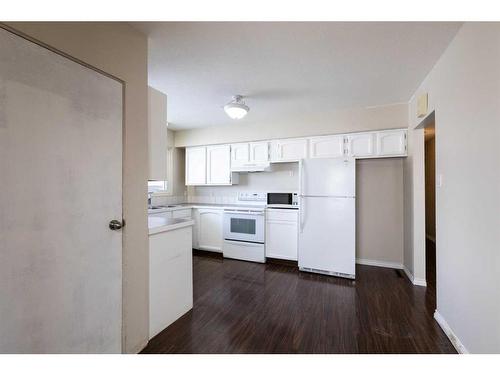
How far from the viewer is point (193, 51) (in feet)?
6.46

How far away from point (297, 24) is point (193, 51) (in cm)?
87

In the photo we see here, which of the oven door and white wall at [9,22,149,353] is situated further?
the oven door

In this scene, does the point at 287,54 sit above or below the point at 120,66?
above

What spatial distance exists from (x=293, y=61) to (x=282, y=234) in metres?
2.40

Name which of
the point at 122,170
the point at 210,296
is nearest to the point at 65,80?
the point at 122,170

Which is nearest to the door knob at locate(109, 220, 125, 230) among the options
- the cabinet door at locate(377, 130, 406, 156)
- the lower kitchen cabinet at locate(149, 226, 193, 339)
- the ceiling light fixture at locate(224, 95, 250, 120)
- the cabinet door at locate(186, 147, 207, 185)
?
the lower kitchen cabinet at locate(149, 226, 193, 339)

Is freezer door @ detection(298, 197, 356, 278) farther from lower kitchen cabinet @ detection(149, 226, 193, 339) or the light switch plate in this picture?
lower kitchen cabinet @ detection(149, 226, 193, 339)

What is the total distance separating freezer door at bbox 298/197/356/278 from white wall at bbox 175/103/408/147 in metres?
1.11

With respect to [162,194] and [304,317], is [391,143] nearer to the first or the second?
[304,317]

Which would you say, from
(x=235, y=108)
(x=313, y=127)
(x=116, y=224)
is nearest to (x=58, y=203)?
(x=116, y=224)

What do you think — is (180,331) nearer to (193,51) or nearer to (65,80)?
(65,80)

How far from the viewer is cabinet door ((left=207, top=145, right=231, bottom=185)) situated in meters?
4.29

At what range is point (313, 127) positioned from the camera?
142 inches

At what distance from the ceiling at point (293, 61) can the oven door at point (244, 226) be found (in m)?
1.69
